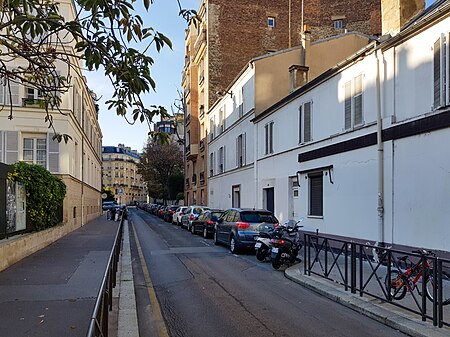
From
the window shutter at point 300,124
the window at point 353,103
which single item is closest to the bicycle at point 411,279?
the window at point 353,103

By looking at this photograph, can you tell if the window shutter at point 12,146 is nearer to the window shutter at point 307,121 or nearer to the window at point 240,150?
the window at point 240,150

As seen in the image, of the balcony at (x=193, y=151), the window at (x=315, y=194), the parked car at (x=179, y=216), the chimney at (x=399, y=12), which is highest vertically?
the chimney at (x=399, y=12)

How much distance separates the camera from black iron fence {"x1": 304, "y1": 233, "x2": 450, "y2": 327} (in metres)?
6.43

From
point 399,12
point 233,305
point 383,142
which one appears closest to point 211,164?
point 399,12

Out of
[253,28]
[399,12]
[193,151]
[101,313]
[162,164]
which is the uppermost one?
[253,28]

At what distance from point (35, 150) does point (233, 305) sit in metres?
19.4

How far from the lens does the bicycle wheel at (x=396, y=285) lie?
7.42 meters

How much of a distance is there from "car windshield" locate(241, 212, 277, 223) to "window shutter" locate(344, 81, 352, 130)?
12.9 feet

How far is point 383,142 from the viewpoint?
480 inches

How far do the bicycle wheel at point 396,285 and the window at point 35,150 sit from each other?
20453 mm

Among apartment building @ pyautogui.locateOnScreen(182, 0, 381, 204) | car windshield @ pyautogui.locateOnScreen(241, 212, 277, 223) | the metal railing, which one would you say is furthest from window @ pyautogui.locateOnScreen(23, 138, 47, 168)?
the metal railing

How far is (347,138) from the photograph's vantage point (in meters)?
14.3

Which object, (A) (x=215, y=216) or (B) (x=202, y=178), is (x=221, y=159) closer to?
(B) (x=202, y=178)

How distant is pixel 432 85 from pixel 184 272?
295 inches
